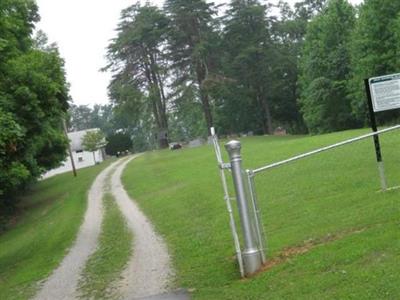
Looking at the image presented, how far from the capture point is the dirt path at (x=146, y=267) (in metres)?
9.58


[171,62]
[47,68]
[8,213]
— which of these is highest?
[171,62]

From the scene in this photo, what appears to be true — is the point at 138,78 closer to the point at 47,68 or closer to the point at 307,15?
the point at 307,15

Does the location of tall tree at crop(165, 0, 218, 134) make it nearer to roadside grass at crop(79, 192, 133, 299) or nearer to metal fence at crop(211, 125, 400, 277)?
roadside grass at crop(79, 192, 133, 299)

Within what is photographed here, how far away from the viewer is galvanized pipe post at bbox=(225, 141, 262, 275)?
8438 millimetres

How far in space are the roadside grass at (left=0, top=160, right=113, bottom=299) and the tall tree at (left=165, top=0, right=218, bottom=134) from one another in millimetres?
37317

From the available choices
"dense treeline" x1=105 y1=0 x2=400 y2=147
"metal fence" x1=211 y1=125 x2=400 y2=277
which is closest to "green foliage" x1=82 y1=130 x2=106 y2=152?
"dense treeline" x1=105 y1=0 x2=400 y2=147

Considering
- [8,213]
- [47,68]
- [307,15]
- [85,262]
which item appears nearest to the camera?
[85,262]

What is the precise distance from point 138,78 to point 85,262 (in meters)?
68.7

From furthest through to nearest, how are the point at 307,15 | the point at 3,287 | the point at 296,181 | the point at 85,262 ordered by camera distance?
the point at 307,15 < the point at 296,181 < the point at 85,262 < the point at 3,287

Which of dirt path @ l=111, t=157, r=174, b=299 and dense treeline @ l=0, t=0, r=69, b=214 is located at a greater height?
dense treeline @ l=0, t=0, r=69, b=214

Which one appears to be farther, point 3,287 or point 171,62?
point 171,62

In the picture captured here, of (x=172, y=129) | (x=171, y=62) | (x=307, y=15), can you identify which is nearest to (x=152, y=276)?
(x=171, y=62)

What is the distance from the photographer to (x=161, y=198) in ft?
80.4

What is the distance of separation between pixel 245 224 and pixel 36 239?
47.1 feet
